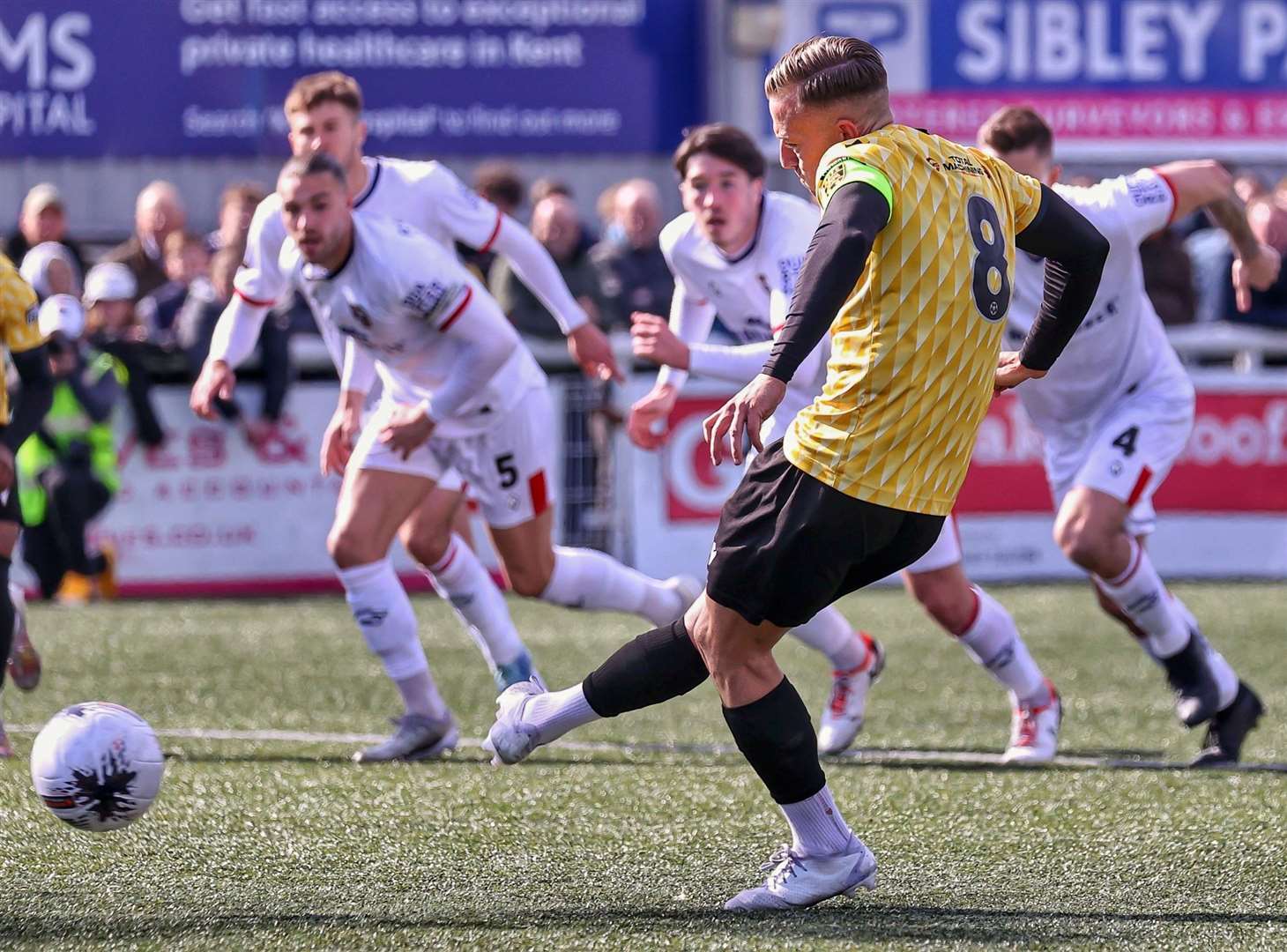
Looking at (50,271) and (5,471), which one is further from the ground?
(50,271)

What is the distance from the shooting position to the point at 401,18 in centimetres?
1547

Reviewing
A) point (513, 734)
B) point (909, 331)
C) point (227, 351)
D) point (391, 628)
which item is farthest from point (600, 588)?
point (909, 331)

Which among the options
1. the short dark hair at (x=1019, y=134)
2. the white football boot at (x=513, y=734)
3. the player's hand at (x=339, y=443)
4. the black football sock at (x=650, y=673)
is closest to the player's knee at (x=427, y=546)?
the player's hand at (x=339, y=443)

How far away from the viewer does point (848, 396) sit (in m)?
4.11

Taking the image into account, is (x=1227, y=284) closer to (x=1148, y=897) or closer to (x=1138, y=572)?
(x=1138, y=572)

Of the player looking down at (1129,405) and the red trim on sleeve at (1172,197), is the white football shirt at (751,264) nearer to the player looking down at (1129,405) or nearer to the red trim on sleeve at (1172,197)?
the player looking down at (1129,405)

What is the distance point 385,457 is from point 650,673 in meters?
2.21

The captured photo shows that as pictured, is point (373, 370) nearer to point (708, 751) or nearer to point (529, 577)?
point (529, 577)

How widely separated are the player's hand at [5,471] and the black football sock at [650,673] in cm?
218

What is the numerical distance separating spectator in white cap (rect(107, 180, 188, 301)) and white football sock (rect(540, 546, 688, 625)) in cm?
608

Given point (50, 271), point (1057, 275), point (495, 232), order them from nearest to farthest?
point (1057, 275) < point (495, 232) < point (50, 271)

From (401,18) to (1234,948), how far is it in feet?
41.6

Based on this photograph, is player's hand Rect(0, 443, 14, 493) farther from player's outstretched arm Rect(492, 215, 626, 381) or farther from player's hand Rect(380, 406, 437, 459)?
player's outstretched arm Rect(492, 215, 626, 381)

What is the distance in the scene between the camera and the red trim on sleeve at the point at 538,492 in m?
6.67
